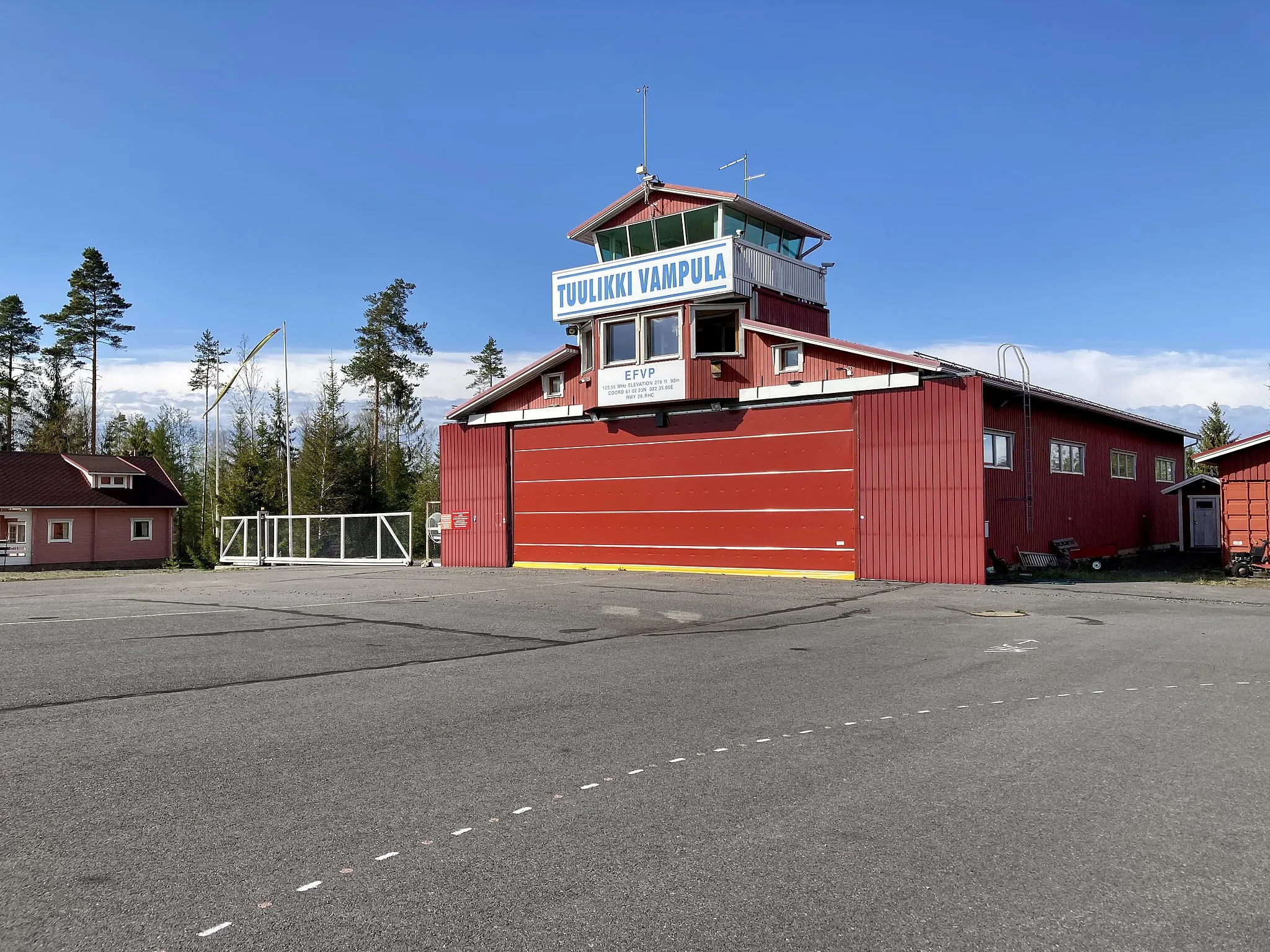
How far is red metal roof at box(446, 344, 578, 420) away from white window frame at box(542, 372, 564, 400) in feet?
0.67

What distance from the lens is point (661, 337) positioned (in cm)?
2633

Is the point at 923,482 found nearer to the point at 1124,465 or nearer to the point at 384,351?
the point at 1124,465

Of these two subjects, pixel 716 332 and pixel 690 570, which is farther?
pixel 690 570

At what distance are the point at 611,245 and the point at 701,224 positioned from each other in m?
3.04

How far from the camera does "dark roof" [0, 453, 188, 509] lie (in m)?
47.5

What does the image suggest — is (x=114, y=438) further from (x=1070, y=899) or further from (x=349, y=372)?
(x=1070, y=899)

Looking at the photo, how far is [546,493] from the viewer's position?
29484mm

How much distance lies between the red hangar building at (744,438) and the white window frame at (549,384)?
0.04 m

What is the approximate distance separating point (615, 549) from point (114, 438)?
55705 mm

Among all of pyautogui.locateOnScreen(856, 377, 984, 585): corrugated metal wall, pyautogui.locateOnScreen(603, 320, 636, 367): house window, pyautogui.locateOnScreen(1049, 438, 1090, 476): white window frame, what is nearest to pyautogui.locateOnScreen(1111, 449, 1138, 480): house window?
pyautogui.locateOnScreen(1049, 438, 1090, 476): white window frame

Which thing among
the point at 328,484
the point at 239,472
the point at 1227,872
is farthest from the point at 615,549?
the point at 239,472

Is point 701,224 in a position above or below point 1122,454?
above

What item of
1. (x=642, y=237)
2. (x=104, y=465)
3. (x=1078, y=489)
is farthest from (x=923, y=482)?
(x=104, y=465)

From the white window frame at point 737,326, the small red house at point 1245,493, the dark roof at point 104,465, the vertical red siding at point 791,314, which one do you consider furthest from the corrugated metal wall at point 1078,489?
the dark roof at point 104,465
